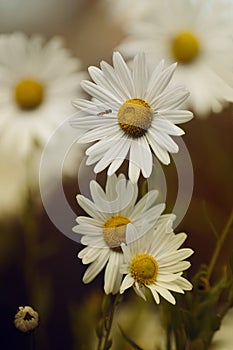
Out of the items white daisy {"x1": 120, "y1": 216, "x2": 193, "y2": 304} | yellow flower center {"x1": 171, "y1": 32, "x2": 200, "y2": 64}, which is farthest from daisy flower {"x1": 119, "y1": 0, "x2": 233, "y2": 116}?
white daisy {"x1": 120, "y1": 216, "x2": 193, "y2": 304}

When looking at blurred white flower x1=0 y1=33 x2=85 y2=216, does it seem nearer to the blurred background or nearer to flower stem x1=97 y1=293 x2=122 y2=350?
the blurred background

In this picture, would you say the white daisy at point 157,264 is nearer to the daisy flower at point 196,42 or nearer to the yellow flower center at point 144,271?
the yellow flower center at point 144,271

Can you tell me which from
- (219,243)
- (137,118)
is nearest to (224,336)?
(219,243)

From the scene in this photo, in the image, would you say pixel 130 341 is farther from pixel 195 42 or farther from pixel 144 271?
pixel 195 42

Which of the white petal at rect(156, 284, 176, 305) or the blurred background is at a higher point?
the blurred background

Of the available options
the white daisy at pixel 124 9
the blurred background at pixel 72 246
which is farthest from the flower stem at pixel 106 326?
the white daisy at pixel 124 9

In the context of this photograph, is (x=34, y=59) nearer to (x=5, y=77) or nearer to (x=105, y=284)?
(x=5, y=77)
